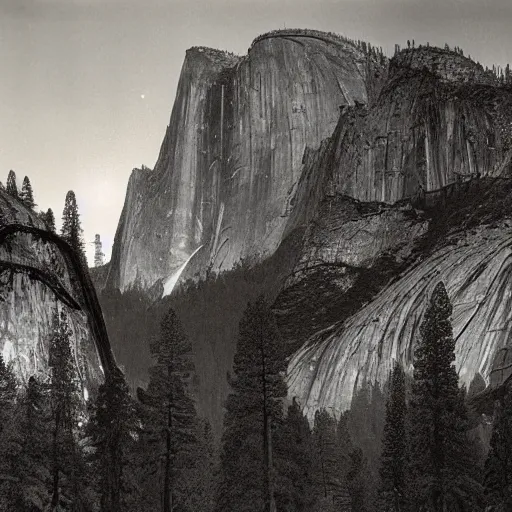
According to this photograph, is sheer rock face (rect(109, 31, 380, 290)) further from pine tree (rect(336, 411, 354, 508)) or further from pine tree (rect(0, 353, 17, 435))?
pine tree (rect(0, 353, 17, 435))

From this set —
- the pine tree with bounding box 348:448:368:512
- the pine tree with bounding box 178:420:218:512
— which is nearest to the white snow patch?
the pine tree with bounding box 178:420:218:512

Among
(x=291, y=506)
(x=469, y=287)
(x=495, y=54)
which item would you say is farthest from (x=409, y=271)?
(x=291, y=506)

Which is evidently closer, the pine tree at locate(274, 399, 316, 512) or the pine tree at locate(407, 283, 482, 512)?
the pine tree at locate(407, 283, 482, 512)

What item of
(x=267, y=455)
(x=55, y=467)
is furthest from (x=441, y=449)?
(x=55, y=467)

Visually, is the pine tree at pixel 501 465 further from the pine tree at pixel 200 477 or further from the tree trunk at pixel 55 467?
the tree trunk at pixel 55 467

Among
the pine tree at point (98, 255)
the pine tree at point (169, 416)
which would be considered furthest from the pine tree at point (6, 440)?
the pine tree at point (98, 255)

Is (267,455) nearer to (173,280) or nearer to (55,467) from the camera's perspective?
(55,467)
